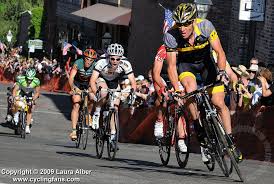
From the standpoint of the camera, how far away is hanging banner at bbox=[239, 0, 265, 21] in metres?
25.2

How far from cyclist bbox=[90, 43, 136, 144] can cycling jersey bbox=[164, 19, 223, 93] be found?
336cm

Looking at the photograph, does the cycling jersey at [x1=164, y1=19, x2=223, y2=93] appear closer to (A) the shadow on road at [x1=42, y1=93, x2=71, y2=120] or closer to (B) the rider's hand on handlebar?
(B) the rider's hand on handlebar

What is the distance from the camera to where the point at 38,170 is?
12492mm

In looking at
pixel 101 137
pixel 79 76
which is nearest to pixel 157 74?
pixel 101 137

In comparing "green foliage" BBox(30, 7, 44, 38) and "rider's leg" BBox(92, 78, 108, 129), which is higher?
"green foliage" BBox(30, 7, 44, 38)

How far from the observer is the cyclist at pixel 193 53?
41.2ft

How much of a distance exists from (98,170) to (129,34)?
36.4 metres

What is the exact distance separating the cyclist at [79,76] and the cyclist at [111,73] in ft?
5.89

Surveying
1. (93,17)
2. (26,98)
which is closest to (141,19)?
(93,17)

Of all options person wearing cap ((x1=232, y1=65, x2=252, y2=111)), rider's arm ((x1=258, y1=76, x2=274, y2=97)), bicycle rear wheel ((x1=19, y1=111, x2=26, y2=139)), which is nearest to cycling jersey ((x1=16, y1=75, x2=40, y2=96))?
bicycle rear wheel ((x1=19, y1=111, x2=26, y2=139))

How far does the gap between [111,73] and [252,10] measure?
974 cm

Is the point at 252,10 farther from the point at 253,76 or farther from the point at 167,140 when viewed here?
the point at 167,140

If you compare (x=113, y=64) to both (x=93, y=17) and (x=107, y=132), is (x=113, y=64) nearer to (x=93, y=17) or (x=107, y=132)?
(x=107, y=132)

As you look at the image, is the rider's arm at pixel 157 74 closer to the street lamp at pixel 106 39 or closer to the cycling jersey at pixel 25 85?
the cycling jersey at pixel 25 85
